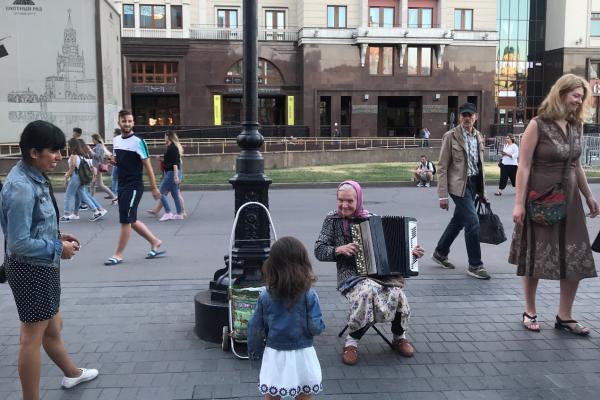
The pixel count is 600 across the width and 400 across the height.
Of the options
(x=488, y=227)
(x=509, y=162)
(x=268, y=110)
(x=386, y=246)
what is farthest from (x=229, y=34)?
(x=386, y=246)

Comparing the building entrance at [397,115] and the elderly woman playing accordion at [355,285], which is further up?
the building entrance at [397,115]

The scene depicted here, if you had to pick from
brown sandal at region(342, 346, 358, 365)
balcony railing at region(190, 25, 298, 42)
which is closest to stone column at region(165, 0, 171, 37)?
balcony railing at region(190, 25, 298, 42)

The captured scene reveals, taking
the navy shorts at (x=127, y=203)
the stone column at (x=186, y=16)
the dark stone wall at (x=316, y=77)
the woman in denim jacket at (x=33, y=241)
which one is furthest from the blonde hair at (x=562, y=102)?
the stone column at (x=186, y=16)

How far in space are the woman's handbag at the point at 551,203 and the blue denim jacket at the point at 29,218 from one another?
3.57 meters

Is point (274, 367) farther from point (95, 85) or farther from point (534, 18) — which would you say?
point (534, 18)

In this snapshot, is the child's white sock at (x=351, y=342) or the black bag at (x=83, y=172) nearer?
the child's white sock at (x=351, y=342)

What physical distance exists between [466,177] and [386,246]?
8.97 ft

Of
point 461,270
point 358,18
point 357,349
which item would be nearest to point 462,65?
point 358,18

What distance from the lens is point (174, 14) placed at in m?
48.2

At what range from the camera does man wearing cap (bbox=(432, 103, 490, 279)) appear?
6832 mm

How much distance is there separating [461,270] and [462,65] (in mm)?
45174

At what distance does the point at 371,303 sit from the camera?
433 cm

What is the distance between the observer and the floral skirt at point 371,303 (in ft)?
14.2

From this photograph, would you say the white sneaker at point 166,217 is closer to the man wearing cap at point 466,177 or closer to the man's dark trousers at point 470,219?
the man wearing cap at point 466,177
